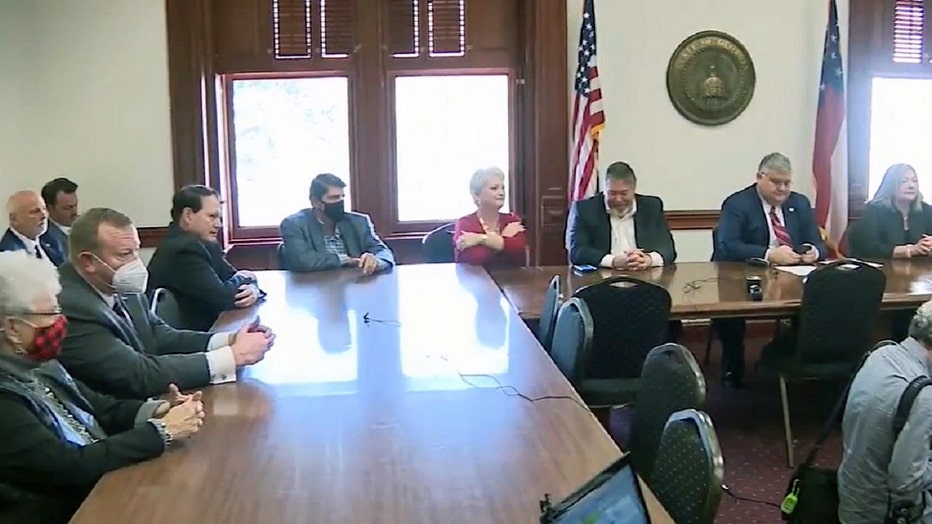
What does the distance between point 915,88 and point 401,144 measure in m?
3.82

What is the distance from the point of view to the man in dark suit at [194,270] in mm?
4297

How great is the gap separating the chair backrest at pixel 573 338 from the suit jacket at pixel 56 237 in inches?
136

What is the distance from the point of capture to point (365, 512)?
6.63 feet

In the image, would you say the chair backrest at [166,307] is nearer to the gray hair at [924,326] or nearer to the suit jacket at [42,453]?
the suit jacket at [42,453]

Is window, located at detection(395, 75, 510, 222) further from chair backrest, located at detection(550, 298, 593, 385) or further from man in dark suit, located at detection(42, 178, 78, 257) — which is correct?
chair backrest, located at detection(550, 298, 593, 385)

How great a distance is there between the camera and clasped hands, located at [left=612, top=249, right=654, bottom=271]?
A: 209 inches

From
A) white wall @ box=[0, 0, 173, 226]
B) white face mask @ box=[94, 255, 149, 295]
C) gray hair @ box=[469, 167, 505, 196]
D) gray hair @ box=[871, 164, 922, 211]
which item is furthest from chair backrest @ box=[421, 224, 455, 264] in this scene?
white face mask @ box=[94, 255, 149, 295]

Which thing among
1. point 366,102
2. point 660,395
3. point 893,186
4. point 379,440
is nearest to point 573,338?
point 660,395

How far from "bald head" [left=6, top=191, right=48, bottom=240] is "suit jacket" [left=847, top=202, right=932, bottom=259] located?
4.75 m

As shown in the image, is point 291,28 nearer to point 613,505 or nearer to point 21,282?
point 21,282

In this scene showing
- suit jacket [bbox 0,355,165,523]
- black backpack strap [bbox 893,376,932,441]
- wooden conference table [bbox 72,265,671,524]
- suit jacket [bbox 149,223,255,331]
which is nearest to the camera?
wooden conference table [bbox 72,265,671,524]

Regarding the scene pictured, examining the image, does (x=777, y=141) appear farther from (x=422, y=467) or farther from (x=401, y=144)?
(x=422, y=467)

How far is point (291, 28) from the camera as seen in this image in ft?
22.1

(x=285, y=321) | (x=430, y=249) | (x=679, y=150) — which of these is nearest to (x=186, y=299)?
(x=285, y=321)
